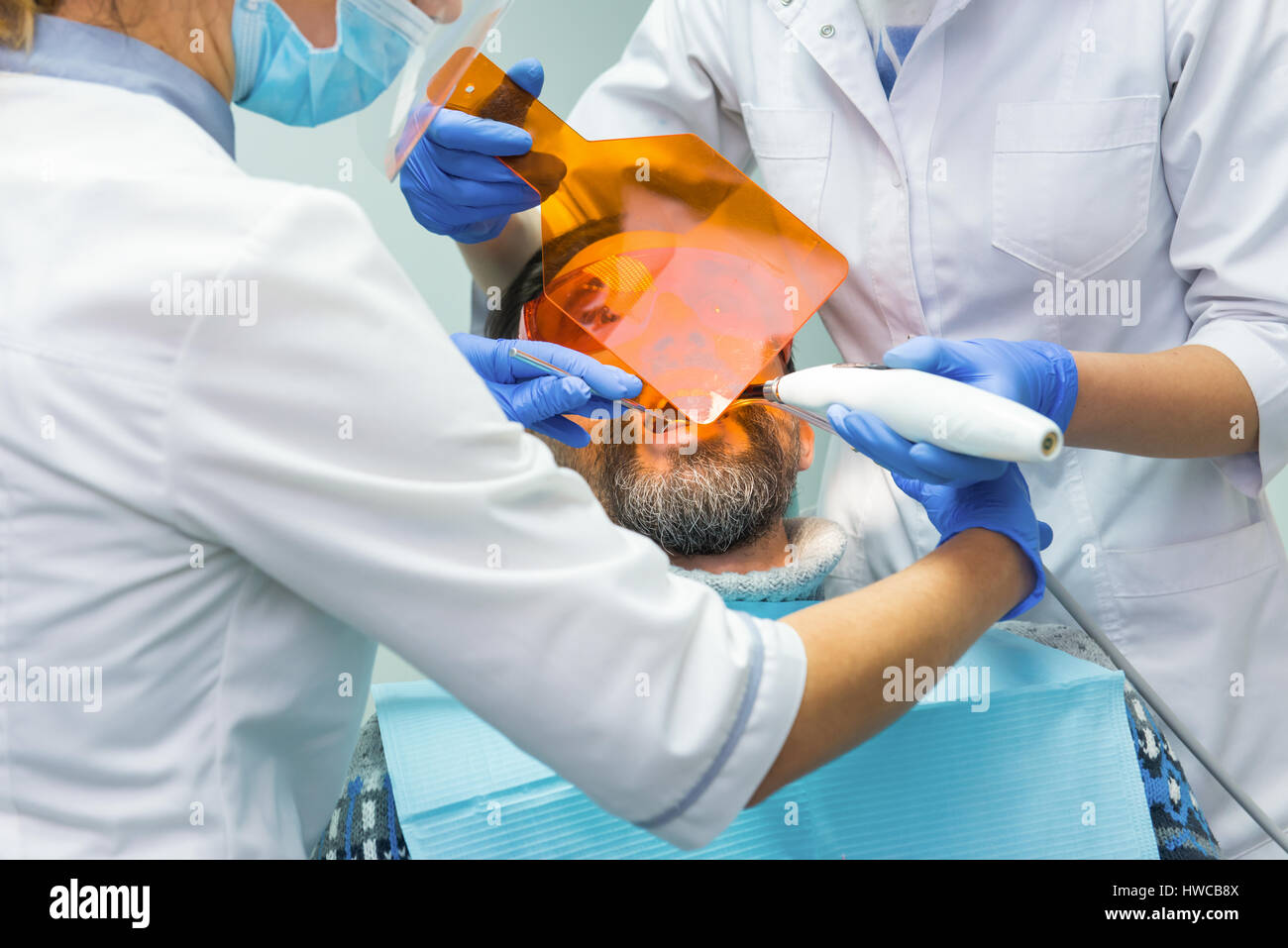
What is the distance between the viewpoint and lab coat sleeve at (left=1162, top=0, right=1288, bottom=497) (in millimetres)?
1179

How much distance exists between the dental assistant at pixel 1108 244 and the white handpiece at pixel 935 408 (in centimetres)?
24

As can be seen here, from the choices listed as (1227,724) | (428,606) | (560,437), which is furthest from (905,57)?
(428,606)

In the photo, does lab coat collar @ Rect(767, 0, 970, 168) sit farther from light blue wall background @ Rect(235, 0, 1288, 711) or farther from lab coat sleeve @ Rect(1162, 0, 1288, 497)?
light blue wall background @ Rect(235, 0, 1288, 711)

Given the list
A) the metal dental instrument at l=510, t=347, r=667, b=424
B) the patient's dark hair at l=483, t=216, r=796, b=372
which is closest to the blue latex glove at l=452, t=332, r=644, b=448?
the metal dental instrument at l=510, t=347, r=667, b=424

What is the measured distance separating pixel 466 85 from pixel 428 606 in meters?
0.83

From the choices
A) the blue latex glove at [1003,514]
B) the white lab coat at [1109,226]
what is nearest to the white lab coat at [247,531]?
the blue latex glove at [1003,514]

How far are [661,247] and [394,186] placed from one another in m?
0.90

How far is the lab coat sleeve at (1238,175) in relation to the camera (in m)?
1.18

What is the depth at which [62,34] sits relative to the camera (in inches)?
27.1

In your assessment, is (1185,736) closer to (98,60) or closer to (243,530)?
(243,530)

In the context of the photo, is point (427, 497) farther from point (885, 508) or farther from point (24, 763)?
point (885, 508)

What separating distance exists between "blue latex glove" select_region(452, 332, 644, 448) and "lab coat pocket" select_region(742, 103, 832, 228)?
0.39 meters

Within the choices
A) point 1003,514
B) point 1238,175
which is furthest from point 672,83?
point 1003,514

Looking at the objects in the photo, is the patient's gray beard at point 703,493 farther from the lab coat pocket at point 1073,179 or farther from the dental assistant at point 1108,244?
the lab coat pocket at point 1073,179
